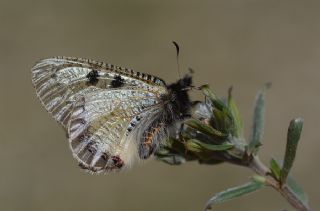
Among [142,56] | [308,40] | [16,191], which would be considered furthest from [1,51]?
[308,40]

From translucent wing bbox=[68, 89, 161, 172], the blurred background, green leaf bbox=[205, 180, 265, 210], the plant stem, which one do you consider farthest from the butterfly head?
the blurred background

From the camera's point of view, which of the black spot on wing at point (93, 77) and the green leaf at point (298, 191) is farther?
the black spot on wing at point (93, 77)

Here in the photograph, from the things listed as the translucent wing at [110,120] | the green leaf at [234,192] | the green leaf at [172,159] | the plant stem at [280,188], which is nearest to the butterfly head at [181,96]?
the translucent wing at [110,120]

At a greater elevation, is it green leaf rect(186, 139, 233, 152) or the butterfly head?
the butterfly head

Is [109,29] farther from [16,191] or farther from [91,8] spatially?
[16,191]

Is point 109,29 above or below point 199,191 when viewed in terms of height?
above

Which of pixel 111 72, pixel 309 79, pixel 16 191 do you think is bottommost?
pixel 16 191

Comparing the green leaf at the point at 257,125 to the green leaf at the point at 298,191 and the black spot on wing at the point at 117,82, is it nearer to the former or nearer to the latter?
the green leaf at the point at 298,191

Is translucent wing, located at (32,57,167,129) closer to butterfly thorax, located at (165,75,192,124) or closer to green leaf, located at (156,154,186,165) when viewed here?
butterfly thorax, located at (165,75,192,124)
